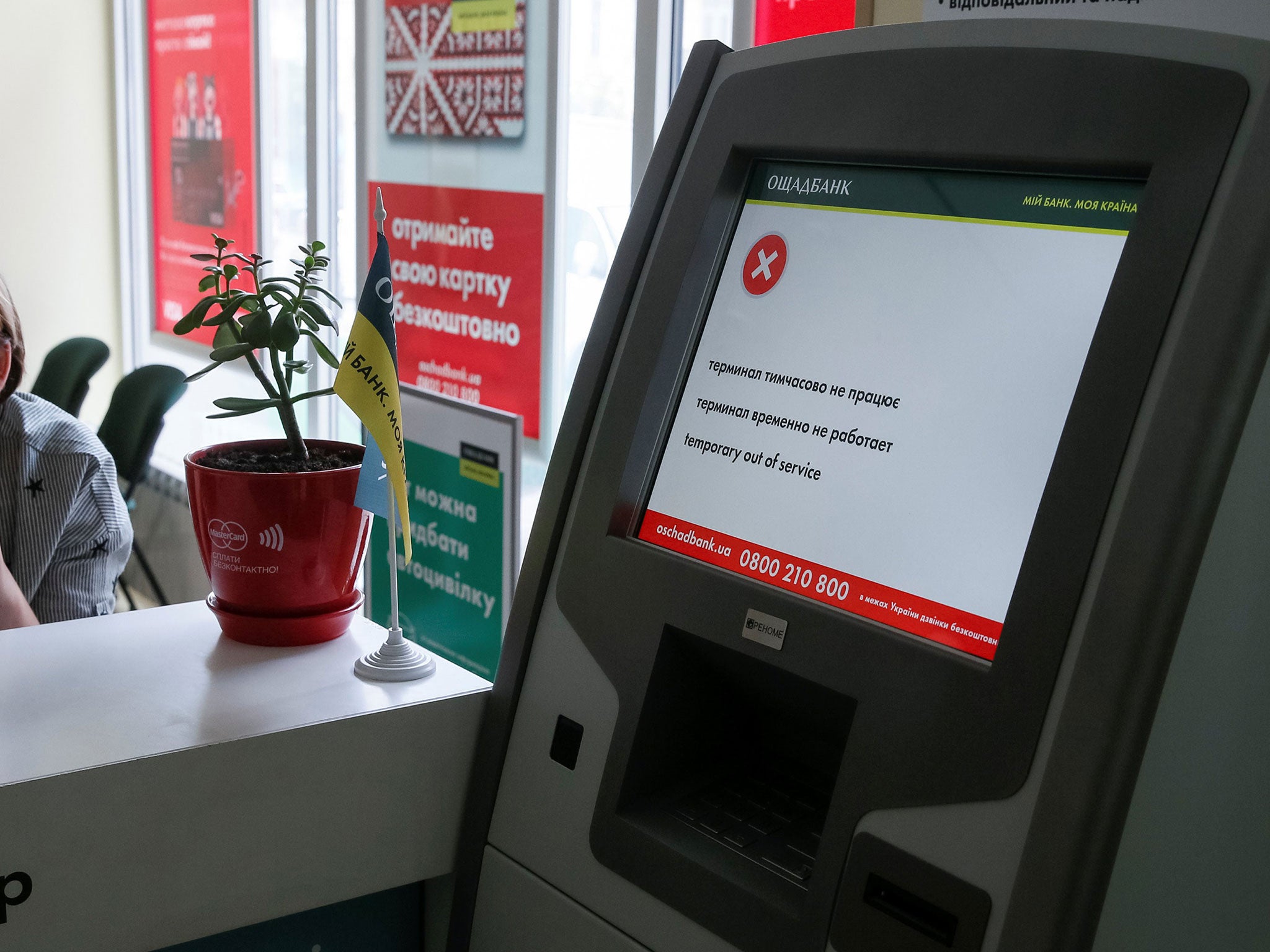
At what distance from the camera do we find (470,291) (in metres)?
2.63

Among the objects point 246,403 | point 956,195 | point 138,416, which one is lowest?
point 138,416

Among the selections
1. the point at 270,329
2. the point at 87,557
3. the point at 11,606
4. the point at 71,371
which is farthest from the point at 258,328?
the point at 71,371

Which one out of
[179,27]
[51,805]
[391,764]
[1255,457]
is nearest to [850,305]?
[1255,457]

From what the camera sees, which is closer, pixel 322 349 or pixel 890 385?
pixel 890 385

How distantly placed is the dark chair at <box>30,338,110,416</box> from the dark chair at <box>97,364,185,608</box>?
11.8 inches

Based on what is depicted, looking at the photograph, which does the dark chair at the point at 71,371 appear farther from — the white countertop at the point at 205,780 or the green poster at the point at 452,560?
the white countertop at the point at 205,780

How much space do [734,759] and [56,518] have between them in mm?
1293

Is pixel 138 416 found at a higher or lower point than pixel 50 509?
lower

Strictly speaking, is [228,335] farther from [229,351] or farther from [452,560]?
[452,560]

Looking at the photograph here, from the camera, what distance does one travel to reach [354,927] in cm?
107

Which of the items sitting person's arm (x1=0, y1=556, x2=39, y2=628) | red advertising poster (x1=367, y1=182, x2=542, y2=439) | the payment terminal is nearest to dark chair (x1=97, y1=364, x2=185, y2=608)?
red advertising poster (x1=367, y1=182, x2=542, y2=439)

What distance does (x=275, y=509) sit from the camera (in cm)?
109

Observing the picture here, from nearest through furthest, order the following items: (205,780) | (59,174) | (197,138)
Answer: (205,780)
(197,138)
(59,174)

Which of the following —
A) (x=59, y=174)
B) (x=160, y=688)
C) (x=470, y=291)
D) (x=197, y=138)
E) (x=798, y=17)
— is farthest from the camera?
(x=59, y=174)
